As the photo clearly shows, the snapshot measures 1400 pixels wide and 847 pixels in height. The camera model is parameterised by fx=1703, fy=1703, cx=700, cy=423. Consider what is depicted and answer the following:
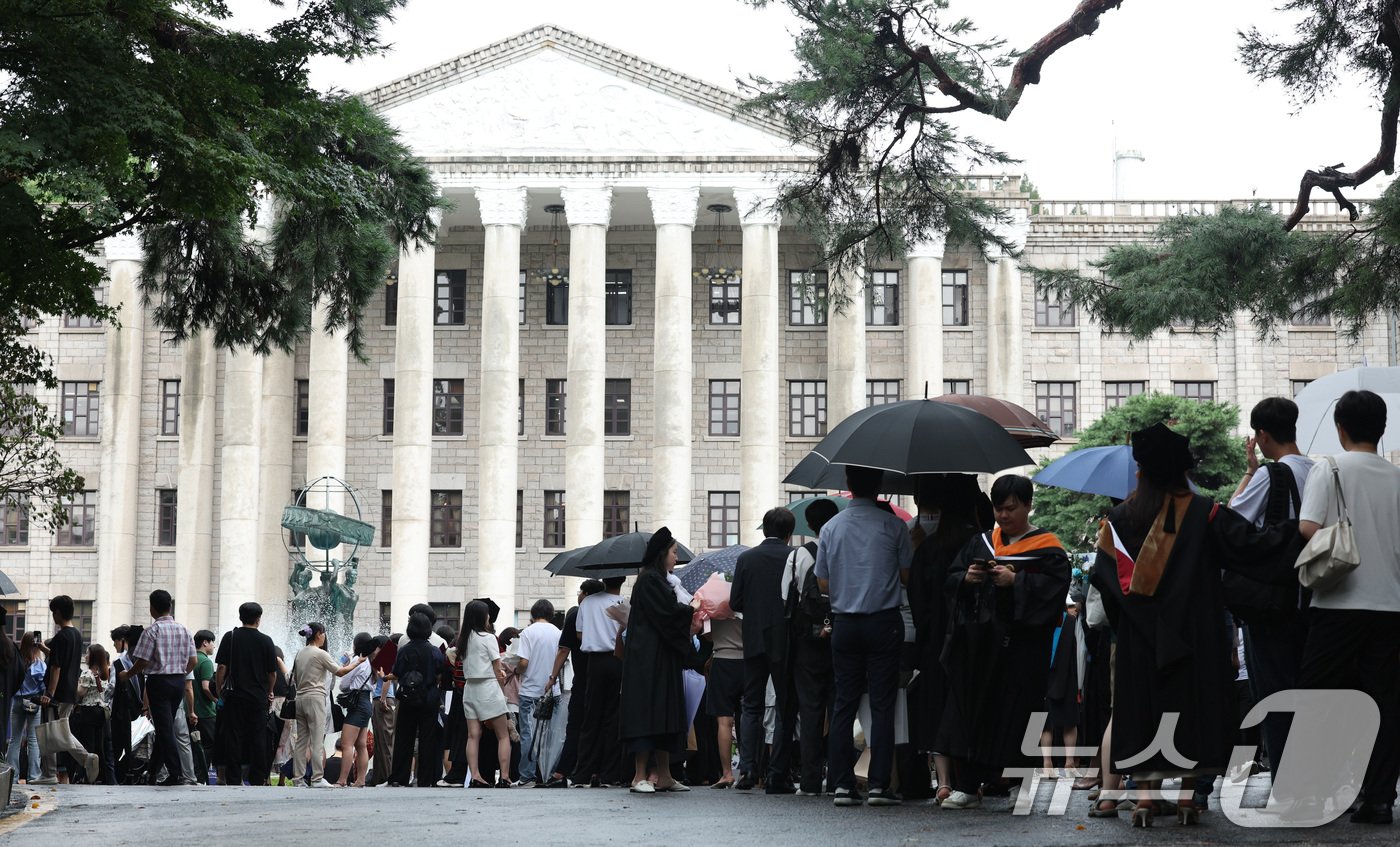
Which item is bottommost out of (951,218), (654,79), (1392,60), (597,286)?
(951,218)

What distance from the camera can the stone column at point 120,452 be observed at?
144ft

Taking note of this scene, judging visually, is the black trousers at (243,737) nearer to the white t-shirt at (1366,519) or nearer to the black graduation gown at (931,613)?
the black graduation gown at (931,613)

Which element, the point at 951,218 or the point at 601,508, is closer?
the point at 951,218

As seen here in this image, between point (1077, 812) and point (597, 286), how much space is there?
33607mm

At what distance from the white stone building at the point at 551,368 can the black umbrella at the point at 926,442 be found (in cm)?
3071

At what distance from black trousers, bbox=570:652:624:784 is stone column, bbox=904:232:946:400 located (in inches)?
1163

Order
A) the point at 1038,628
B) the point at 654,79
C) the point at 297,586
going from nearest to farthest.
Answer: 1. the point at 1038,628
2. the point at 297,586
3. the point at 654,79

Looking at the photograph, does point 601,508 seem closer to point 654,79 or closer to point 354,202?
point 654,79

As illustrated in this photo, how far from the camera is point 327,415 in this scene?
4169 cm

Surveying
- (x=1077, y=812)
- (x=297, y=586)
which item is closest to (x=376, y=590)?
(x=297, y=586)

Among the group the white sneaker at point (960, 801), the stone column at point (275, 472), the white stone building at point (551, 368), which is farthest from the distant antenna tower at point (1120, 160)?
the white sneaker at point (960, 801)

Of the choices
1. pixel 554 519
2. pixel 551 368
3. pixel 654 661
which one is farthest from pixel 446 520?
pixel 654 661

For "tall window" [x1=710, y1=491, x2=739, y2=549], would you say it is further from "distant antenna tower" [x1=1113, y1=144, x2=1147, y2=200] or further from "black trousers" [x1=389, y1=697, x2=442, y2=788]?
"black trousers" [x1=389, y1=697, x2=442, y2=788]

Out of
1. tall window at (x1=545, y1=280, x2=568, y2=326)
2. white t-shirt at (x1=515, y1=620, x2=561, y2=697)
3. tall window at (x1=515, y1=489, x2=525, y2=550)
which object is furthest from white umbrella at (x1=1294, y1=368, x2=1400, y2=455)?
tall window at (x1=545, y1=280, x2=568, y2=326)
